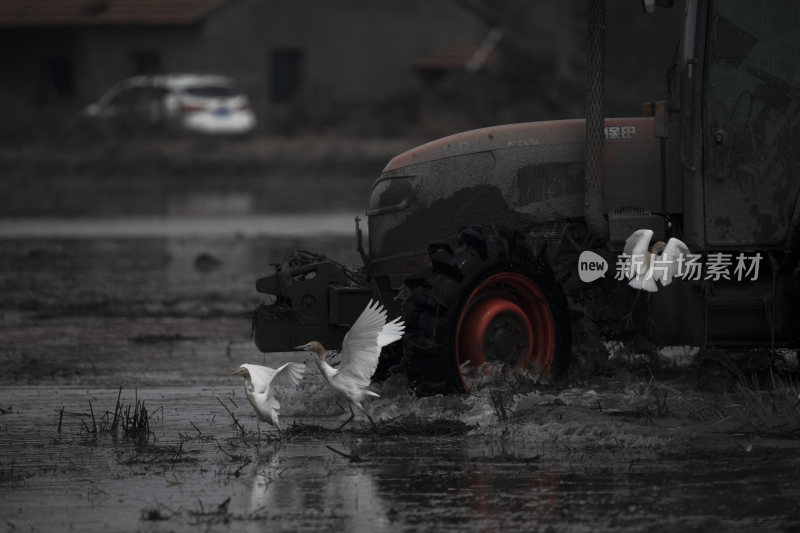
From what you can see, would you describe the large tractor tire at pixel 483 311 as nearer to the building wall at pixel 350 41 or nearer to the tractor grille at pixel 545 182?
the tractor grille at pixel 545 182

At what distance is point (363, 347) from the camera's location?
27.9 ft

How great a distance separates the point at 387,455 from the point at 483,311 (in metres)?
1.36

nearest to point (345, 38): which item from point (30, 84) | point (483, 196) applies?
point (30, 84)

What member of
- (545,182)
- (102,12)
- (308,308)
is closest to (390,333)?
(308,308)

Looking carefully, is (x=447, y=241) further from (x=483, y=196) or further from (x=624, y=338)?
(x=624, y=338)

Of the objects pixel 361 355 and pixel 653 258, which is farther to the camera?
pixel 653 258

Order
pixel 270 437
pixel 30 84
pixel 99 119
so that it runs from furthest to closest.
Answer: pixel 30 84, pixel 99 119, pixel 270 437

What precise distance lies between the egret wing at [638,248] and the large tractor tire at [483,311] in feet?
1.59

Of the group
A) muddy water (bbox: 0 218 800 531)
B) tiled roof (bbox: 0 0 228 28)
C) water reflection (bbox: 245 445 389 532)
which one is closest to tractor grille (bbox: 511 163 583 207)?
muddy water (bbox: 0 218 800 531)

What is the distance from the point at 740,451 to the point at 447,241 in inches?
83.3

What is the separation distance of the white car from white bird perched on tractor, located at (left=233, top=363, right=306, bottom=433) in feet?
94.3

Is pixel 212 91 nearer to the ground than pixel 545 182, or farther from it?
farther from it

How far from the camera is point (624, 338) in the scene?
31.3ft

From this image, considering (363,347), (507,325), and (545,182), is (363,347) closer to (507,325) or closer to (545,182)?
(507,325)
